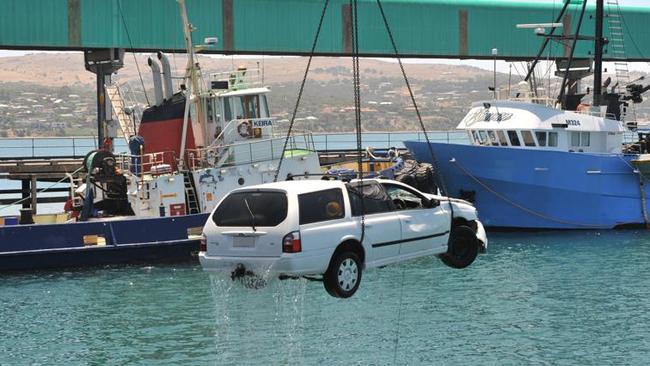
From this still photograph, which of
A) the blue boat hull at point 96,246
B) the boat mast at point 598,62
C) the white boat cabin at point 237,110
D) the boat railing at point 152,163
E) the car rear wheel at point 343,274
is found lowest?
the blue boat hull at point 96,246

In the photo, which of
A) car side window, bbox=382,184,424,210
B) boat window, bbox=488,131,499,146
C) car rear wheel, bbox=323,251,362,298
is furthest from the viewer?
boat window, bbox=488,131,499,146

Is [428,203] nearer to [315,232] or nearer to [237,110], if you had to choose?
[315,232]

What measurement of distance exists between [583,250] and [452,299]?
1156cm

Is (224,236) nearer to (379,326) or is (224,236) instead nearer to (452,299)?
(379,326)

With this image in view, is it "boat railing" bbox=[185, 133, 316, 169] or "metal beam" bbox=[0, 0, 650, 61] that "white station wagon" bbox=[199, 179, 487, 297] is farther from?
"metal beam" bbox=[0, 0, 650, 61]

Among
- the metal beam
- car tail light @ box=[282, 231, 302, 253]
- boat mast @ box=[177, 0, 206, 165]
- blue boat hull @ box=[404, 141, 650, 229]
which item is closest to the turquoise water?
car tail light @ box=[282, 231, 302, 253]

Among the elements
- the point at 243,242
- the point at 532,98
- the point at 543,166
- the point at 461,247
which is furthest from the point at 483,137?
the point at 243,242

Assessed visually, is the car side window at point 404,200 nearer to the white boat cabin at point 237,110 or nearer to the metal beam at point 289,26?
the white boat cabin at point 237,110

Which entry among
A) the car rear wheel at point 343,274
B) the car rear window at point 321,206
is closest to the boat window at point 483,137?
the car rear window at point 321,206

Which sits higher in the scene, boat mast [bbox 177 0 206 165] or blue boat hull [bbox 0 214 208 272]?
boat mast [bbox 177 0 206 165]

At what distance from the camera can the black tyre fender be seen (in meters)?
19.6

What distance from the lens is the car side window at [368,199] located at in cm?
1745

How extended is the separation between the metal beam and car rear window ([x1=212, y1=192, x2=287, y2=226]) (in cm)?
3182

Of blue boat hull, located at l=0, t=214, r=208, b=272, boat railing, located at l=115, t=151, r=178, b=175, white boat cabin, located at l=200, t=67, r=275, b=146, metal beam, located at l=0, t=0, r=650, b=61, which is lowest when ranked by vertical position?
blue boat hull, located at l=0, t=214, r=208, b=272
